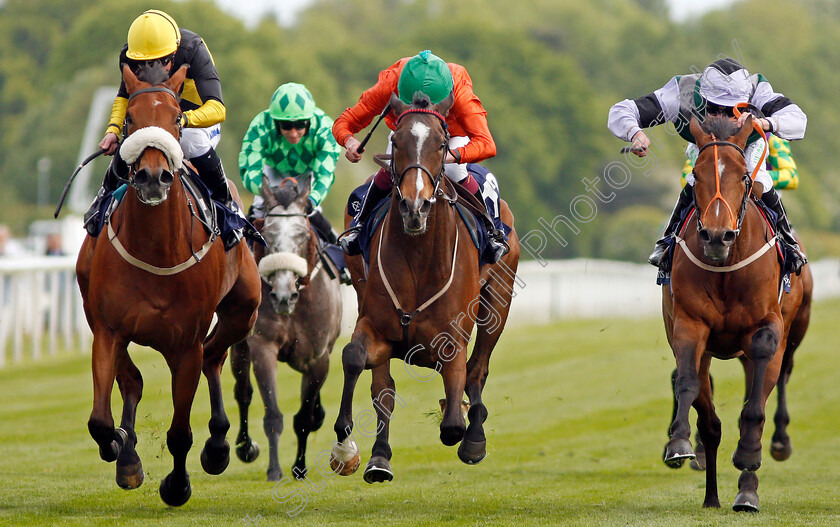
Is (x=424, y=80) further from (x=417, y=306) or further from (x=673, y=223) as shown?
(x=673, y=223)

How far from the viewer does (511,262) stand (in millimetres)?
8180

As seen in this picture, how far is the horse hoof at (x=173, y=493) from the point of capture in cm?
700

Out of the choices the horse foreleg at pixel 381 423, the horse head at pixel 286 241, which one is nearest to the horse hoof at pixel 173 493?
the horse foreleg at pixel 381 423

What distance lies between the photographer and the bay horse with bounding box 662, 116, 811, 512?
6.65 metres

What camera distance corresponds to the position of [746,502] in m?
6.92

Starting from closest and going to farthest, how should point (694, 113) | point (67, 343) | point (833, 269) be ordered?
point (694, 113)
point (67, 343)
point (833, 269)

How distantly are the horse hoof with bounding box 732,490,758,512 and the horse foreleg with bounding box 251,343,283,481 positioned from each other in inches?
122

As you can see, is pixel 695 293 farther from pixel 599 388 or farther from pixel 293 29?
pixel 293 29

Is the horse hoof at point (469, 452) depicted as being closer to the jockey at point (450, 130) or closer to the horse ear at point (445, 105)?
the jockey at point (450, 130)

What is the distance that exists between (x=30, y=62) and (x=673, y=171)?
2789 cm

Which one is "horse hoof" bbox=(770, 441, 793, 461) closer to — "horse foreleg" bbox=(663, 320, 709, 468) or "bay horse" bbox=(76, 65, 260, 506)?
"horse foreleg" bbox=(663, 320, 709, 468)

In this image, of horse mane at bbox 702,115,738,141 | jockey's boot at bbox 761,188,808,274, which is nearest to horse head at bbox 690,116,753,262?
horse mane at bbox 702,115,738,141

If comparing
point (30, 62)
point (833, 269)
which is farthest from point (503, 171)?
point (30, 62)

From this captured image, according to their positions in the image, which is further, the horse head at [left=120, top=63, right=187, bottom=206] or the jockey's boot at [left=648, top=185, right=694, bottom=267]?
the jockey's boot at [left=648, top=185, right=694, bottom=267]
